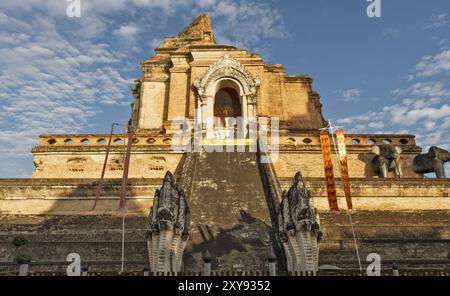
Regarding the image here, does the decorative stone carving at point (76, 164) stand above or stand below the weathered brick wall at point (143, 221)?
above

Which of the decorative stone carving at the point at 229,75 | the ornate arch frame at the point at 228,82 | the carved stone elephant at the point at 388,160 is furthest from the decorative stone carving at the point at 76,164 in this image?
the carved stone elephant at the point at 388,160

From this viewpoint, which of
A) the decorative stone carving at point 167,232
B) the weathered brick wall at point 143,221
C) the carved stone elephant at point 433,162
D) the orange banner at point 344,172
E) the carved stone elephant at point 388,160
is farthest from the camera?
the carved stone elephant at point 388,160

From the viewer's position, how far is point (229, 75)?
25.4 metres

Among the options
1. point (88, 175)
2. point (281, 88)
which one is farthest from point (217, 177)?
point (281, 88)

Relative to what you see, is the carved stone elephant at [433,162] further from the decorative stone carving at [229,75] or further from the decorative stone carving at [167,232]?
the decorative stone carving at [167,232]

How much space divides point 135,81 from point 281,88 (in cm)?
1346

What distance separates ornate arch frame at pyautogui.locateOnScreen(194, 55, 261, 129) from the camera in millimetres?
24484

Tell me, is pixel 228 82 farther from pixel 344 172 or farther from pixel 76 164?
pixel 344 172

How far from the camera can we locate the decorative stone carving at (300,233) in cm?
969

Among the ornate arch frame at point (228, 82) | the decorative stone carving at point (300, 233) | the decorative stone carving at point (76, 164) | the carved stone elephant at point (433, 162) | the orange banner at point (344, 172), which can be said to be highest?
the ornate arch frame at point (228, 82)

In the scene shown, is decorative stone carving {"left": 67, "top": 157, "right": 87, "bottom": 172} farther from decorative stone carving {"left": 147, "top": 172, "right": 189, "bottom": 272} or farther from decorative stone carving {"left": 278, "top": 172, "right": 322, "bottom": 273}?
decorative stone carving {"left": 278, "top": 172, "right": 322, "bottom": 273}

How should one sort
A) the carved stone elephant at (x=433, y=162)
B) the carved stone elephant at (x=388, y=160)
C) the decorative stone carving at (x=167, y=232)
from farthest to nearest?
the carved stone elephant at (x=388, y=160)
the carved stone elephant at (x=433, y=162)
the decorative stone carving at (x=167, y=232)

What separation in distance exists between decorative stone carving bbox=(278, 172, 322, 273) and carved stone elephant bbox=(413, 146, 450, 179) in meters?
11.4
